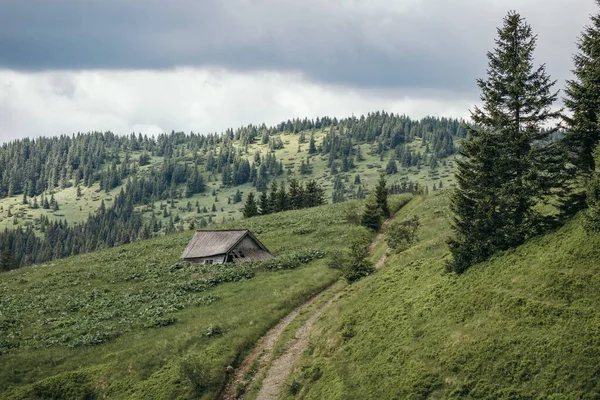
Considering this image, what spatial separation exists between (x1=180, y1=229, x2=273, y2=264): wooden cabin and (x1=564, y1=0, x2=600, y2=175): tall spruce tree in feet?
147

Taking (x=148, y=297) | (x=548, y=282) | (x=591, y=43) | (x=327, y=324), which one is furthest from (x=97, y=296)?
(x=591, y=43)

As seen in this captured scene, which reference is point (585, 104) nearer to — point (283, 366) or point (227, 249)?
point (283, 366)

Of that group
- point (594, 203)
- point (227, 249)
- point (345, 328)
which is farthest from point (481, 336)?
point (227, 249)

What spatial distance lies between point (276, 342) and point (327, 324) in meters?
4.16

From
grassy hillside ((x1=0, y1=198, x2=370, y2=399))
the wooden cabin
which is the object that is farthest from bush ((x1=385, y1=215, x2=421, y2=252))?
the wooden cabin

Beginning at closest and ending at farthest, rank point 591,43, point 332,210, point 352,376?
point 352,376 → point 591,43 → point 332,210

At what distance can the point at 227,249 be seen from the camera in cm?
6450

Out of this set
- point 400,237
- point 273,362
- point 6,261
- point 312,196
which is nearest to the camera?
point 273,362

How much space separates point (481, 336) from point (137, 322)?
30593 millimetres

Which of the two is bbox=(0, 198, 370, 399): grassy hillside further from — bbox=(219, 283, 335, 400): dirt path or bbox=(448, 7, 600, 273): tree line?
bbox=(448, 7, 600, 273): tree line

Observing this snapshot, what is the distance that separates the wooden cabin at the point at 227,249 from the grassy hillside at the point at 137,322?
3219 millimetres

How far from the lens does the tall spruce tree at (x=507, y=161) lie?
28.8 metres

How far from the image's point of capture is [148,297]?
50406mm

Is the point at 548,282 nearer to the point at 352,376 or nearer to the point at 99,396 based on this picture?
the point at 352,376
